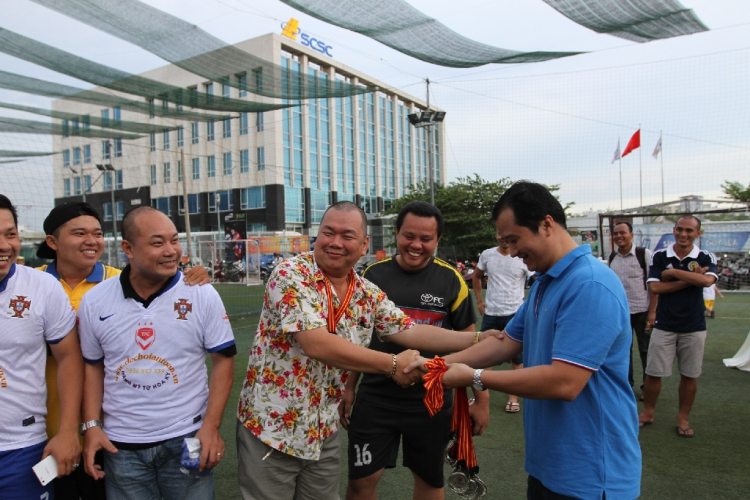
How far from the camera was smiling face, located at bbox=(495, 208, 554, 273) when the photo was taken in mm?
1856

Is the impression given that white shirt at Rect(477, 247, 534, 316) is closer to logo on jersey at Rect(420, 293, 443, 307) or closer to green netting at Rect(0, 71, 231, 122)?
logo on jersey at Rect(420, 293, 443, 307)

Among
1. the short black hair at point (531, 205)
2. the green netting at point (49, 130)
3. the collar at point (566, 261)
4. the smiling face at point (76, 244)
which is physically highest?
the green netting at point (49, 130)

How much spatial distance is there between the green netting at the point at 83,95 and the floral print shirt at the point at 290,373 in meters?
6.92

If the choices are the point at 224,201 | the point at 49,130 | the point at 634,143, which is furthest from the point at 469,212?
the point at 49,130

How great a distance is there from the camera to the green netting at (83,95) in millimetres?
7070

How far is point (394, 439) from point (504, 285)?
324 centimetres

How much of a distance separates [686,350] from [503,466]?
6.83ft

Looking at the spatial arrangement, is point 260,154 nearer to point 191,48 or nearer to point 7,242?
point 191,48

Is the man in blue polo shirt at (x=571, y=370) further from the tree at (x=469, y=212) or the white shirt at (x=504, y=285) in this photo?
the tree at (x=469, y=212)

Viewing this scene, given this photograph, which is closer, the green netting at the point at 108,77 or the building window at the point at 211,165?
the green netting at the point at 108,77

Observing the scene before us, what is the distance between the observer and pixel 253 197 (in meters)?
35.7

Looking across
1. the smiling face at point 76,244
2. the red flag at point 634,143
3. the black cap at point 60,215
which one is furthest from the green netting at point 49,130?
the red flag at point 634,143

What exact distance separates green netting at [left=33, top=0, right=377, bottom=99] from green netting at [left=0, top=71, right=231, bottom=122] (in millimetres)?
1482

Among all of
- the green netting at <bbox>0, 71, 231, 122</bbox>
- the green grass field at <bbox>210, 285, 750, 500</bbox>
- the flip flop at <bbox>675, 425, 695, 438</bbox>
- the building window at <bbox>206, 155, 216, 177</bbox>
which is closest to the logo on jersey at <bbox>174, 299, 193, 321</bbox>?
the green grass field at <bbox>210, 285, 750, 500</bbox>
